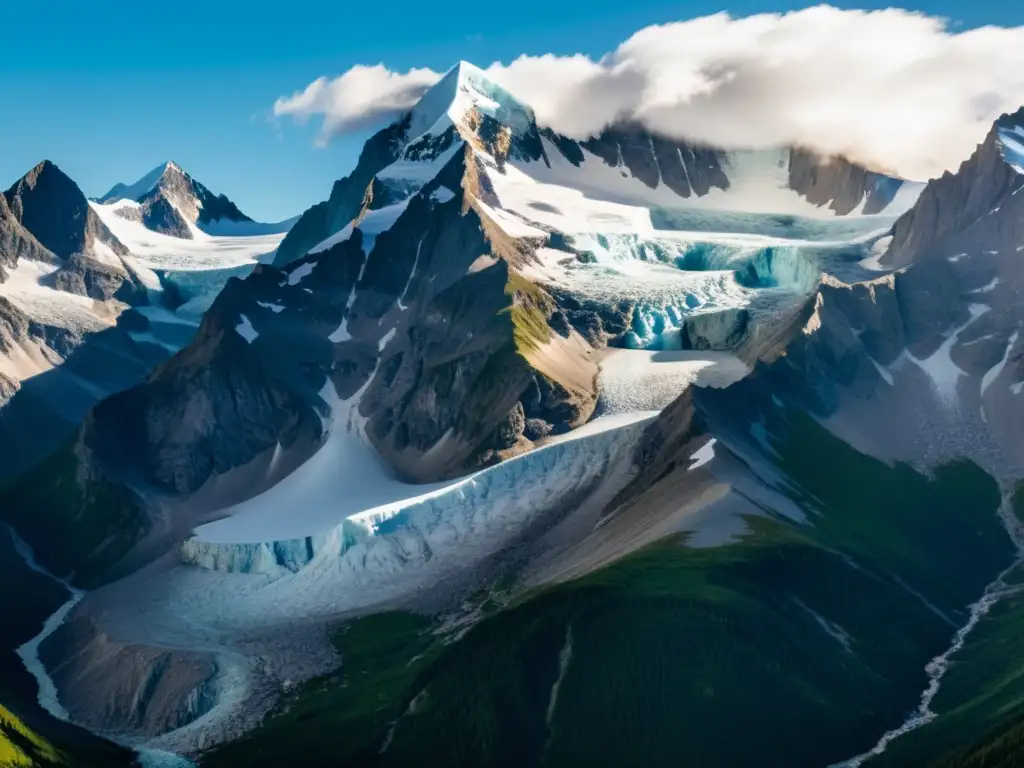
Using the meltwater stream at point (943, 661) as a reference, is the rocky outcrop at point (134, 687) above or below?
above

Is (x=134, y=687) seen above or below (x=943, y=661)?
above

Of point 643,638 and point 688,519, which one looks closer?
point 643,638

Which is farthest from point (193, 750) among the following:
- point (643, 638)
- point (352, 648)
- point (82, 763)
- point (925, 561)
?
point (925, 561)

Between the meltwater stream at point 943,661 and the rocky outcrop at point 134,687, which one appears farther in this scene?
the rocky outcrop at point 134,687

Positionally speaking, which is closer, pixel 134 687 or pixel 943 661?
pixel 943 661

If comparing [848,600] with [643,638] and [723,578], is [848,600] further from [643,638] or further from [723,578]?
[643,638]

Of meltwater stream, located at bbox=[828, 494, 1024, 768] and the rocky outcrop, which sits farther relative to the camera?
the rocky outcrop

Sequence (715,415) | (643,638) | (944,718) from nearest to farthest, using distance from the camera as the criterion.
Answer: (944,718) → (643,638) → (715,415)

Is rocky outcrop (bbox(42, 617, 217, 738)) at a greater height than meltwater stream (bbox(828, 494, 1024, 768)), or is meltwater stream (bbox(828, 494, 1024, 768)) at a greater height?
rocky outcrop (bbox(42, 617, 217, 738))
